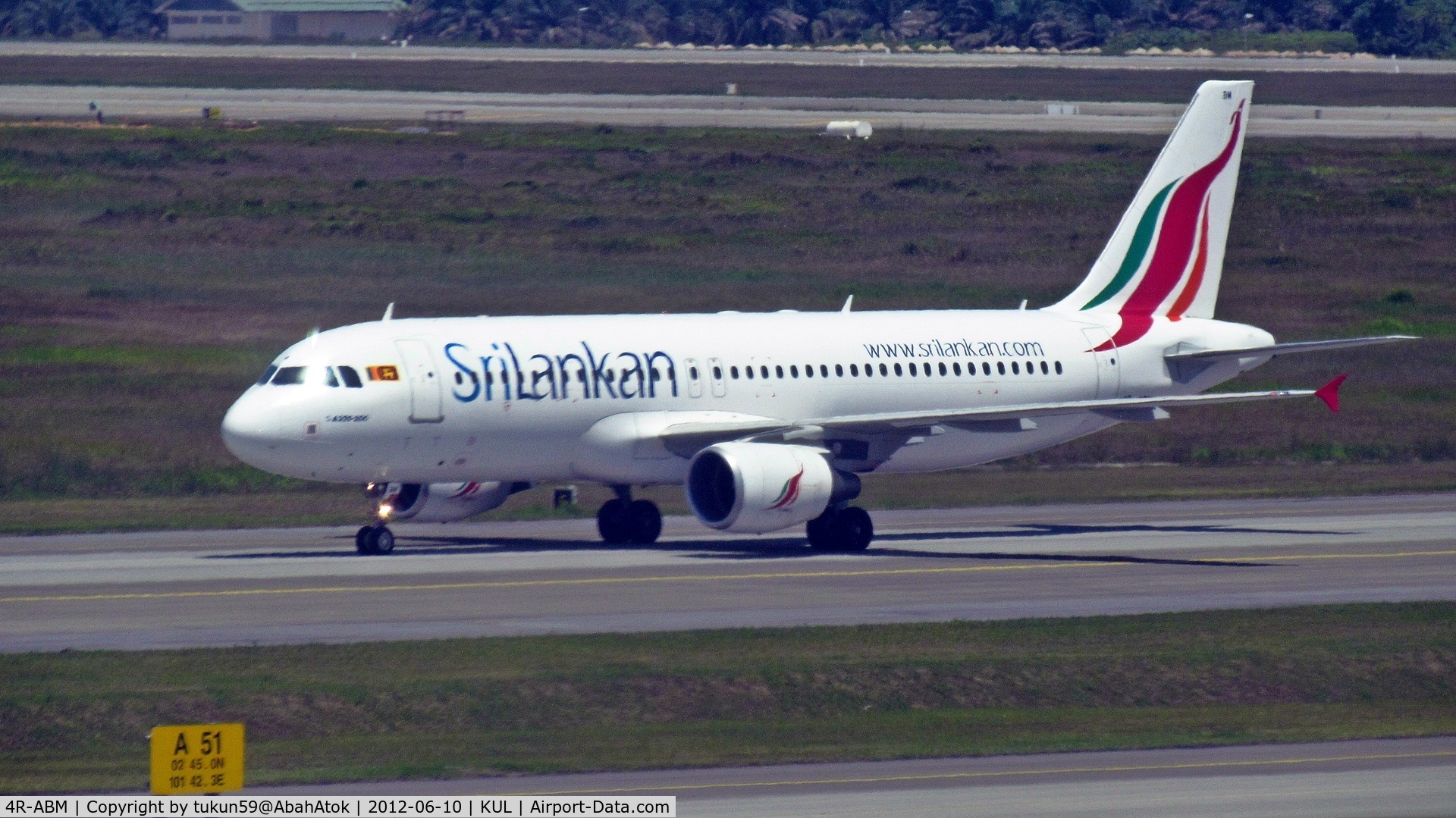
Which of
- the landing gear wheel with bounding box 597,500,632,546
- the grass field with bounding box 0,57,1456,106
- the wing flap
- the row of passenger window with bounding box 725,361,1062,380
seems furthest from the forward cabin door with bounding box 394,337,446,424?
the grass field with bounding box 0,57,1456,106

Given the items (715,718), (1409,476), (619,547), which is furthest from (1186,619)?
(1409,476)

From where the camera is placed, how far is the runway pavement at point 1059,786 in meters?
19.3

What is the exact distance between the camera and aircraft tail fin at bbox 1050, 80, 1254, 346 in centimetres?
4731

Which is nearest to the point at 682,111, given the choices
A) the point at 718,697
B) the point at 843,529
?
the point at 843,529

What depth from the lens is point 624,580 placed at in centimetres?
3534

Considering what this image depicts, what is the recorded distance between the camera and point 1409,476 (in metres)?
52.8

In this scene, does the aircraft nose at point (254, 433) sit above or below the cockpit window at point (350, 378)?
below

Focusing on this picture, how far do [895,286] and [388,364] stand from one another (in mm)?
38160

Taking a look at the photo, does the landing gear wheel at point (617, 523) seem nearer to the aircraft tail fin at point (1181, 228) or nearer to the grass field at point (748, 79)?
the aircraft tail fin at point (1181, 228)

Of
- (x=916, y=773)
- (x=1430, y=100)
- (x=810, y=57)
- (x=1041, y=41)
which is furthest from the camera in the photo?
(x=1041, y=41)

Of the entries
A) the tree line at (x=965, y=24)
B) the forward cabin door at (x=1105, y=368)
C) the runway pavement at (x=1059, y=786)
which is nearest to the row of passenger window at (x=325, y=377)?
the forward cabin door at (x=1105, y=368)

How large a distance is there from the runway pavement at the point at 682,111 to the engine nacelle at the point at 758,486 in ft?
221

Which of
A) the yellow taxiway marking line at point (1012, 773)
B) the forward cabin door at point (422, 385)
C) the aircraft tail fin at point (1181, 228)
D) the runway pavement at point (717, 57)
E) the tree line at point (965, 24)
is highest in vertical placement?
the tree line at point (965, 24)

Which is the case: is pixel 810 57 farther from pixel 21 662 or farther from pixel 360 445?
pixel 21 662
